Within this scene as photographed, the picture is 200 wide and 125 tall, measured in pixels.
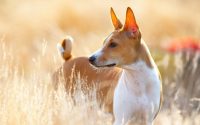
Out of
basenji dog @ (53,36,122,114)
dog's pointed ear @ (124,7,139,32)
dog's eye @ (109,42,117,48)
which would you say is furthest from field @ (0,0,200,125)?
dog's pointed ear @ (124,7,139,32)

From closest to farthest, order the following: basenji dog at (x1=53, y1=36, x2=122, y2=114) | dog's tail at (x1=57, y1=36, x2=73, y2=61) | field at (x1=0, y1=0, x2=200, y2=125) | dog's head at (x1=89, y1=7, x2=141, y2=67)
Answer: field at (x1=0, y1=0, x2=200, y2=125), dog's head at (x1=89, y1=7, x2=141, y2=67), basenji dog at (x1=53, y1=36, x2=122, y2=114), dog's tail at (x1=57, y1=36, x2=73, y2=61)

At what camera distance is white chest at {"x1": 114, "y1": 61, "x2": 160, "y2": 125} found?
369 inches

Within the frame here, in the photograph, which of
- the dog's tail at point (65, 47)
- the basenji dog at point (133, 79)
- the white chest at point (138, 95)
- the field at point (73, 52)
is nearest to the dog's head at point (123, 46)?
the basenji dog at point (133, 79)

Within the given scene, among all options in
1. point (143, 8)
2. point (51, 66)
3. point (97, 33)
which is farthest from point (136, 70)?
point (143, 8)

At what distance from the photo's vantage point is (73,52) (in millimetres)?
14422

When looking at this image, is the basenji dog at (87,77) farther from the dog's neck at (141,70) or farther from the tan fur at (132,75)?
the dog's neck at (141,70)

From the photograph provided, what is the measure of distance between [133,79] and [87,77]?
1.13 m

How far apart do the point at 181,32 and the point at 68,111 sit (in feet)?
35.3

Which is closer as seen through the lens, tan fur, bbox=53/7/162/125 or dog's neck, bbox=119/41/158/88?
tan fur, bbox=53/7/162/125

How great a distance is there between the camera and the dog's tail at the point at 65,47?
35.9 feet

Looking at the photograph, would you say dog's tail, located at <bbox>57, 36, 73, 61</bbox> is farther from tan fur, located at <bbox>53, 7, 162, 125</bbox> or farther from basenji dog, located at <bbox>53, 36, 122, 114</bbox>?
tan fur, located at <bbox>53, 7, 162, 125</bbox>

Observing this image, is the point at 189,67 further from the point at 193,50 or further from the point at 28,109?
the point at 28,109

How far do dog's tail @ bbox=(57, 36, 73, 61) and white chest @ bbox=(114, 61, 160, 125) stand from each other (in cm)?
161

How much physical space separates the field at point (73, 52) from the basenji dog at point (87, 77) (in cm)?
19
